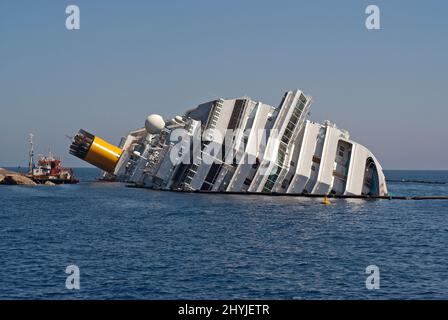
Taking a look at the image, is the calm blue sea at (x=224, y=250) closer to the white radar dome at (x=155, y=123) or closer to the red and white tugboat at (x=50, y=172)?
the white radar dome at (x=155, y=123)

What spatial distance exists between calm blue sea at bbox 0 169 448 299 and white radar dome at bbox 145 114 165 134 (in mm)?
29733

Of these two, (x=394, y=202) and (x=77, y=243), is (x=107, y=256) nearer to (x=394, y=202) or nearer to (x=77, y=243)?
(x=77, y=243)

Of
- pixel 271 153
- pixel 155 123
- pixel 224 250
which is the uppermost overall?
pixel 155 123

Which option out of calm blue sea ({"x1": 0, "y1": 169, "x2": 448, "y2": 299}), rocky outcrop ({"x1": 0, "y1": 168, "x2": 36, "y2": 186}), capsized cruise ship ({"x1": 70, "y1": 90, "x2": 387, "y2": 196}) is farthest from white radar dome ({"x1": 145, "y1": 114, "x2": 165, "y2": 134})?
rocky outcrop ({"x1": 0, "y1": 168, "x2": 36, "y2": 186})

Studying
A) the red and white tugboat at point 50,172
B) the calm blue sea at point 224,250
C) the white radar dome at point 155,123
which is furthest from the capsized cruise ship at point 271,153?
the red and white tugboat at point 50,172

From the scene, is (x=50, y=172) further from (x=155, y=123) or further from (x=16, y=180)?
(x=155, y=123)

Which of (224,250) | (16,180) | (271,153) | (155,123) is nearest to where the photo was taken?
(224,250)

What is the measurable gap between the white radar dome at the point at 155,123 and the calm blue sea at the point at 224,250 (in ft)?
97.5

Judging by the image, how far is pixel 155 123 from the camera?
4254 inches

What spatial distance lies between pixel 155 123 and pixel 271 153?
29.7 meters

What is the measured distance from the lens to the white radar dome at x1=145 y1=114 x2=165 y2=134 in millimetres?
107750

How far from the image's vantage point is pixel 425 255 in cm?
4569

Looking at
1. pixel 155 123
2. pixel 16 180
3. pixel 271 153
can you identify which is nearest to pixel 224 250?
pixel 271 153
